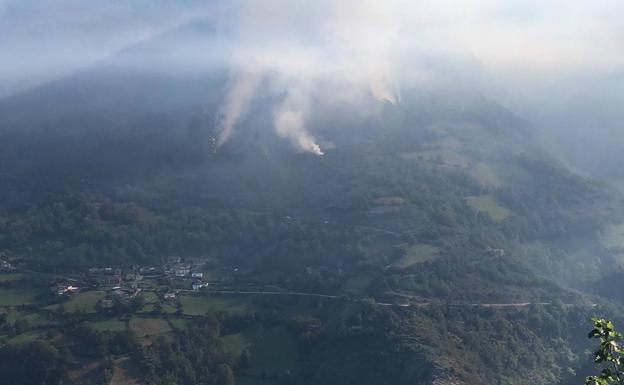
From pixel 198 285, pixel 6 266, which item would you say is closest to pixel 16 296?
pixel 6 266

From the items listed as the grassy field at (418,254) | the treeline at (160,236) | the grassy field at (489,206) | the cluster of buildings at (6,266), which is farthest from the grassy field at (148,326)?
the grassy field at (489,206)

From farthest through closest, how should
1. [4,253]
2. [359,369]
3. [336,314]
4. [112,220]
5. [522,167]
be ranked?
[522,167], [112,220], [4,253], [336,314], [359,369]

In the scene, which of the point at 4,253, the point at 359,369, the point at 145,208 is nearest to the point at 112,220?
the point at 145,208

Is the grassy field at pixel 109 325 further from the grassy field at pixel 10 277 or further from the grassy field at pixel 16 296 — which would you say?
the grassy field at pixel 10 277

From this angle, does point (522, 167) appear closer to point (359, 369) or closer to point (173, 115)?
point (173, 115)

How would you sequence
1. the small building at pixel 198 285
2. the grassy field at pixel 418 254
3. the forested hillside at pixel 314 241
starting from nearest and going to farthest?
1. the forested hillside at pixel 314 241
2. the small building at pixel 198 285
3. the grassy field at pixel 418 254

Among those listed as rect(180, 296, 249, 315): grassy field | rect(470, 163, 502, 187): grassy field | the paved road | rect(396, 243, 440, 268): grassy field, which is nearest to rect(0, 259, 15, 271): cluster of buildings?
rect(180, 296, 249, 315): grassy field

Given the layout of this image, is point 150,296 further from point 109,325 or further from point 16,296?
point 16,296
